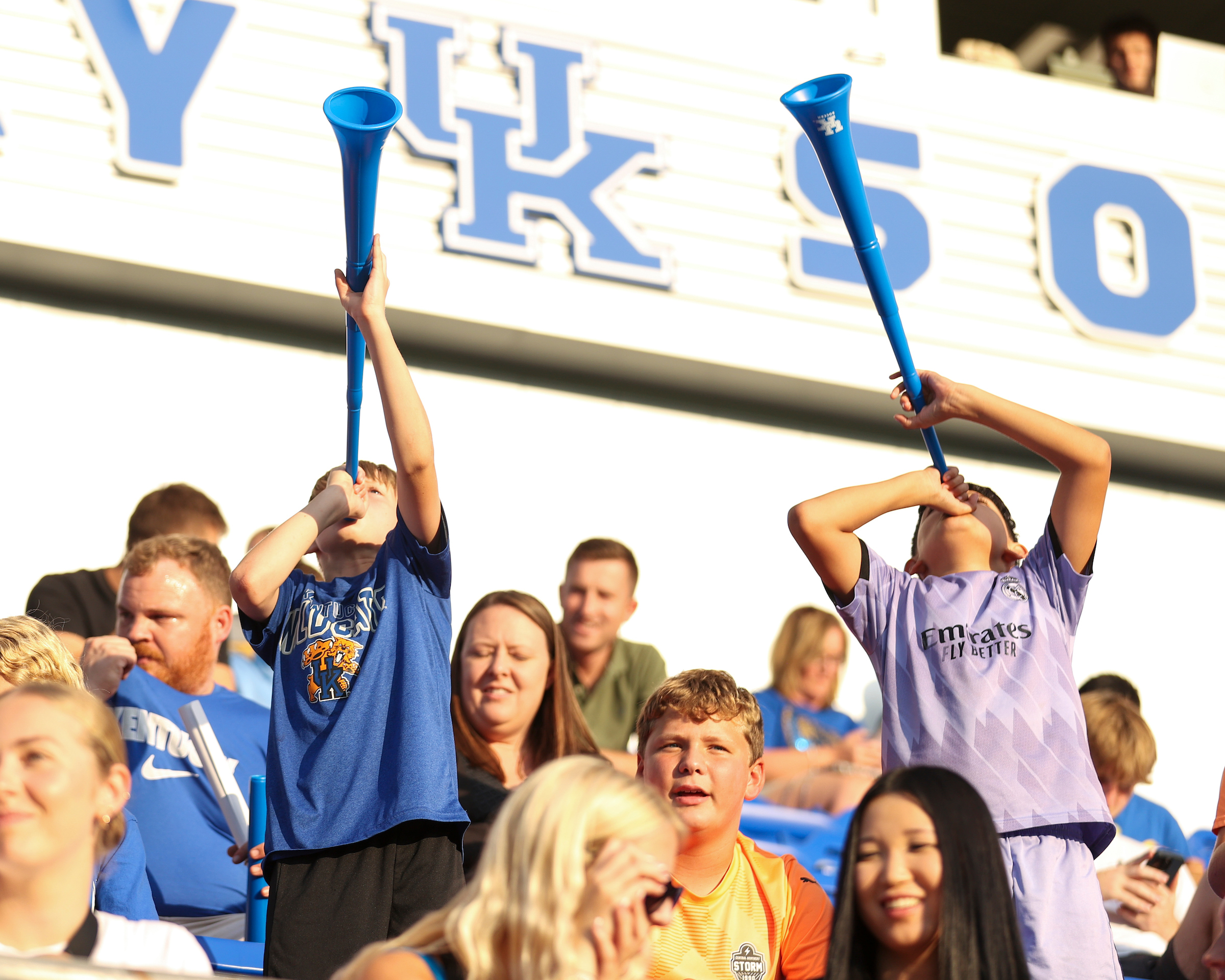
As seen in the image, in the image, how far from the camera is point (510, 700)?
→ 3.65 meters

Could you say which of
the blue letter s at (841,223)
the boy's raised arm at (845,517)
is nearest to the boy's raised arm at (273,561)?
the boy's raised arm at (845,517)

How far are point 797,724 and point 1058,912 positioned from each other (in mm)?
3144

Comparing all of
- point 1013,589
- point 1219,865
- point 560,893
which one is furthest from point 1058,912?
point 560,893

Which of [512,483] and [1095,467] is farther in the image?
[512,483]

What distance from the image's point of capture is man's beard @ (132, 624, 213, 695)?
378 centimetres

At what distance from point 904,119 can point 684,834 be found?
19.1ft

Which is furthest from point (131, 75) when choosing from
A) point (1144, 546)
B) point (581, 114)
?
point (1144, 546)

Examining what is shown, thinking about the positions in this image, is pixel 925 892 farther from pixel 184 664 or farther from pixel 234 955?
pixel 184 664

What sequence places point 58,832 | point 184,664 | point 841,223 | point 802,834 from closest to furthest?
point 58,832 < point 184,664 < point 802,834 < point 841,223

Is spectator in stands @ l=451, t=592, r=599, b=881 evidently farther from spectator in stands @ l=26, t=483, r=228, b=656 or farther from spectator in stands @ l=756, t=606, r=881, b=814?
spectator in stands @ l=756, t=606, r=881, b=814

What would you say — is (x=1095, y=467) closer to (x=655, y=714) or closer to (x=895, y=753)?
(x=895, y=753)

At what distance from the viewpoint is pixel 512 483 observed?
689 centimetres

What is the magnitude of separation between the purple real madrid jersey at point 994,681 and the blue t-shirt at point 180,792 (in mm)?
1567

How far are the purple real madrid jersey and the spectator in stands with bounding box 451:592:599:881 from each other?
91cm
